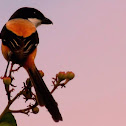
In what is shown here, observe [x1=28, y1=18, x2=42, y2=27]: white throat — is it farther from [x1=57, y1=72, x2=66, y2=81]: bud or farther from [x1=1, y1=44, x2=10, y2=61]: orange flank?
[x1=57, y1=72, x2=66, y2=81]: bud

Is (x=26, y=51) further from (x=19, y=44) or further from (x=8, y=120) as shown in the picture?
(x=8, y=120)

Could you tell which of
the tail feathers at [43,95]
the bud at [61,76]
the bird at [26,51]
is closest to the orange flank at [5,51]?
the bird at [26,51]

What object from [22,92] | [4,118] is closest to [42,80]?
[22,92]

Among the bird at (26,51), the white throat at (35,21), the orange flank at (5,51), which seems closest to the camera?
the bird at (26,51)

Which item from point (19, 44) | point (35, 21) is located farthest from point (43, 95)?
point (35, 21)

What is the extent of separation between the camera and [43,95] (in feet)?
13.9

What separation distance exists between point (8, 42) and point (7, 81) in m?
1.11

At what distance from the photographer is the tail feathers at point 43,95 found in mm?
3809

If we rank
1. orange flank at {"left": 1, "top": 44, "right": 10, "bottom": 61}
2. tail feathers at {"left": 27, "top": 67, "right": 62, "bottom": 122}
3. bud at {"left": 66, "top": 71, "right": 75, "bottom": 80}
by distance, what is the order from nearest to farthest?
1. tail feathers at {"left": 27, "top": 67, "right": 62, "bottom": 122}
2. bud at {"left": 66, "top": 71, "right": 75, "bottom": 80}
3. orange flank at {"left": 1, "top": 44, "right": 10, "bottom": 61}

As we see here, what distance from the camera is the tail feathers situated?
12.5 ft

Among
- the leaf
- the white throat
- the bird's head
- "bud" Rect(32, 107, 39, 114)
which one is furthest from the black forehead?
the leaf

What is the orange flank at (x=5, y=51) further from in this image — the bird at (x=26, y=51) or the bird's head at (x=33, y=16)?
the bird's head at (x=33, y=16)

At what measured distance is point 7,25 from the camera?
227 inches

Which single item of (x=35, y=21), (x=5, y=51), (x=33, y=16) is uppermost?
(x=33, y=16)
